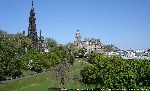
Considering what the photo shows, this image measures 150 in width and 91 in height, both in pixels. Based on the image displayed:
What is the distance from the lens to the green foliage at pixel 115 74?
36469mm

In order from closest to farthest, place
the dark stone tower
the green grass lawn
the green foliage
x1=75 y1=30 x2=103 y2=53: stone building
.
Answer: the green foliage
the green grass lawn
the dark stone tower
x1=75 y1=30 x2=103 y2=53: stone building

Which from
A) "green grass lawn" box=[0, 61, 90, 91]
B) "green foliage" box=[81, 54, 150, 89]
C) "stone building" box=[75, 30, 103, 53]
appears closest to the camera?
"green foliage" box=[81, 54, 150, 89]

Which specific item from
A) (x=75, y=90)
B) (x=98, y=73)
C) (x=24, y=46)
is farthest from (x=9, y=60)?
(x=24, y=46)

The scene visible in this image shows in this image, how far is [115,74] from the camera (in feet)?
124

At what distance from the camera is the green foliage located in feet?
120

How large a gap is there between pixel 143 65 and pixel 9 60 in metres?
22.2

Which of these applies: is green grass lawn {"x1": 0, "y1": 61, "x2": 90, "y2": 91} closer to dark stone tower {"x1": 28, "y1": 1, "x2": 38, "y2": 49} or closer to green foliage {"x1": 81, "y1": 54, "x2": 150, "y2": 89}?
green foliage {"x1": 81, "y1": 54, "x2": 150, "y2": 89}

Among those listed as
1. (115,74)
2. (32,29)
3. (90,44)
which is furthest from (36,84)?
(90,44)

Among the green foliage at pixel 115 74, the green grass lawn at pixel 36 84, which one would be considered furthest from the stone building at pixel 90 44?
the green foliage at pixel 115 74

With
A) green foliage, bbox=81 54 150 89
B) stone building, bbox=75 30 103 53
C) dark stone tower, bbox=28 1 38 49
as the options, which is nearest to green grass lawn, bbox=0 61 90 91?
green foliage, bbox=81 54 150 89

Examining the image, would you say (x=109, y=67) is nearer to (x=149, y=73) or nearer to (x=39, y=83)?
(x=149, y=73)

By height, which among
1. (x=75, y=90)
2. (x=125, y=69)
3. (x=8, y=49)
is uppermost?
(x=8, y=49)

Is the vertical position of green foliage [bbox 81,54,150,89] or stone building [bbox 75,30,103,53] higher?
stone building [bbox 75,30,103,53]

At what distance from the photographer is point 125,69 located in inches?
1591
